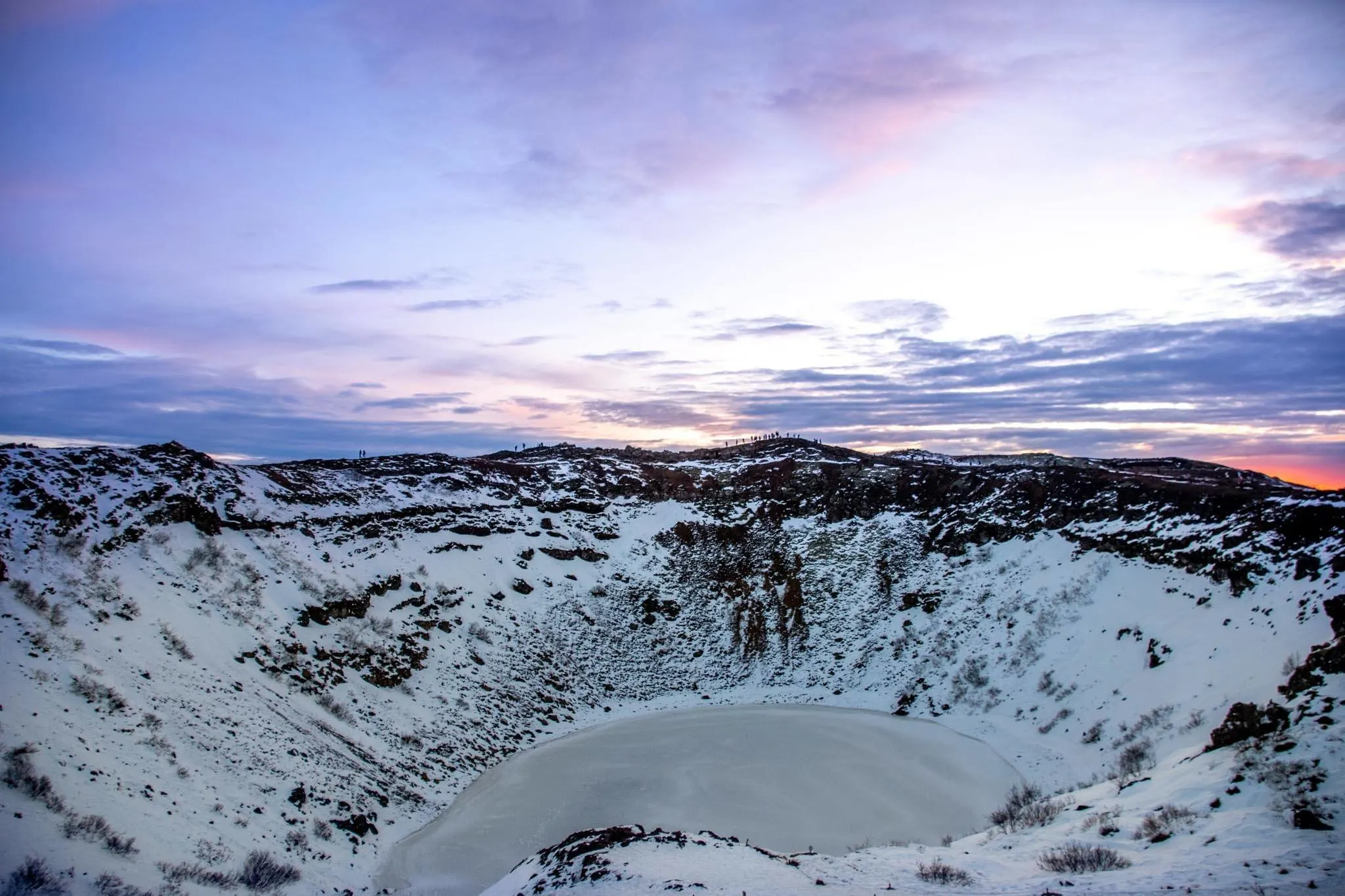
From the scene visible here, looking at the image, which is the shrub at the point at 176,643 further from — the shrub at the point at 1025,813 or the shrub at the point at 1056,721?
the shrub at the point at 1056,721

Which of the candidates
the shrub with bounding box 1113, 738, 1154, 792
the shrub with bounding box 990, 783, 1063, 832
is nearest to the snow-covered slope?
the shrub with bounding box 1113, 738, 1154, 792

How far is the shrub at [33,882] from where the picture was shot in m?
13.2

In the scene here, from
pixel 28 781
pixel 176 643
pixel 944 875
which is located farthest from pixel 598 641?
pixel 944 875

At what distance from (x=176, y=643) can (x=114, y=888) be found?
12800 millimetres

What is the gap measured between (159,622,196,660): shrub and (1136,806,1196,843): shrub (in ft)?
93.3

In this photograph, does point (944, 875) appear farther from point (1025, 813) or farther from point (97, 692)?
point (97, 692)

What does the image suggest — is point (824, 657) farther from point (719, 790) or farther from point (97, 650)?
point (97, 650)

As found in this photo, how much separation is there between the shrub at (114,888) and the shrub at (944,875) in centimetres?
1581

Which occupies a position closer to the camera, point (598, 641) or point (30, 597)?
point (30, 597)

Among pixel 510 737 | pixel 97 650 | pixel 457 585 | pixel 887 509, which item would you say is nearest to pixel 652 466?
pixel 887 509

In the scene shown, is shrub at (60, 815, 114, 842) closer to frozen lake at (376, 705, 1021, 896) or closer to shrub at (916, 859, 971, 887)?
frozen lake at (376, 705, 1021, 896)

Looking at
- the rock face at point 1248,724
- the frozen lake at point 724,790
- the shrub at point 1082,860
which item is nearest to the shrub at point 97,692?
the frozen lake at point 724,790

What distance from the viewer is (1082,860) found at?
44.3 feet

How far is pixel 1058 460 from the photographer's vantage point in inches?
3152
